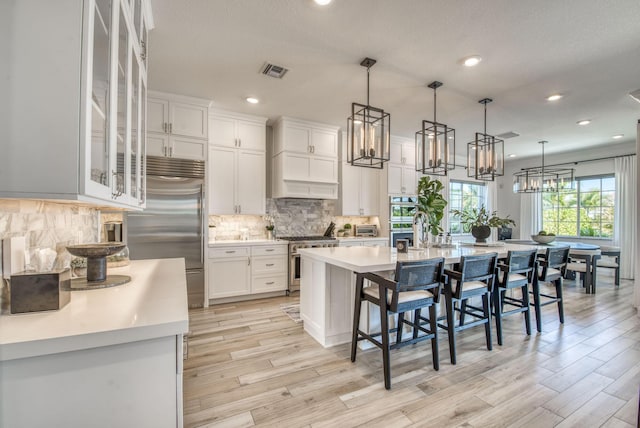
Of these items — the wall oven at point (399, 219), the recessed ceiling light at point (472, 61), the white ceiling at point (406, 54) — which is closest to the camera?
the white ceiling at point (406, 54)

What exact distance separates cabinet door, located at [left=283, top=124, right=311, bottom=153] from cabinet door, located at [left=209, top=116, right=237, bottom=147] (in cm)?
78

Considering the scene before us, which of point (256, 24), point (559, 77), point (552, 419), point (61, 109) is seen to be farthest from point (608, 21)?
point (61, 109)

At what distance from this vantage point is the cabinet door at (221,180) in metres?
4.16

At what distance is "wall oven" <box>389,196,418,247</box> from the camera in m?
5.41

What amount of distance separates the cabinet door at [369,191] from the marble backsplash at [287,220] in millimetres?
324

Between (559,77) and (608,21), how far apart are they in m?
1.01

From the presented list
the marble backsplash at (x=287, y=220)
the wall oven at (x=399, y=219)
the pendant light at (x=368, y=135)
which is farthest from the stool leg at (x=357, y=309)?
the wall oven at (x=399, y=219)

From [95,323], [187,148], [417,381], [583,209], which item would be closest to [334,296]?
[417,381]

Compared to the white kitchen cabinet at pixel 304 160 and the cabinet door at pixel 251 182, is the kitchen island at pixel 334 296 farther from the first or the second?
the white kitchen cabinet at pixel 304 160

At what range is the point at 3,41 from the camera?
895mm

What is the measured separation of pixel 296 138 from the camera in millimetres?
4648

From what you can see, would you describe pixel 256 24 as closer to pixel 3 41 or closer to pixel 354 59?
pixel 354 59

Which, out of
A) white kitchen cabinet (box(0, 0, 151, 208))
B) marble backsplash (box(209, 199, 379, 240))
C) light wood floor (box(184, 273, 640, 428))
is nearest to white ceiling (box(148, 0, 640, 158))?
white kitchen cabinet (box(0, 0, 151, 208))

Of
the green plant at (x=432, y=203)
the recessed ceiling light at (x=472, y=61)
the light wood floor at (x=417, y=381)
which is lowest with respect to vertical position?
the light wood floor at (x=417, y=381)
